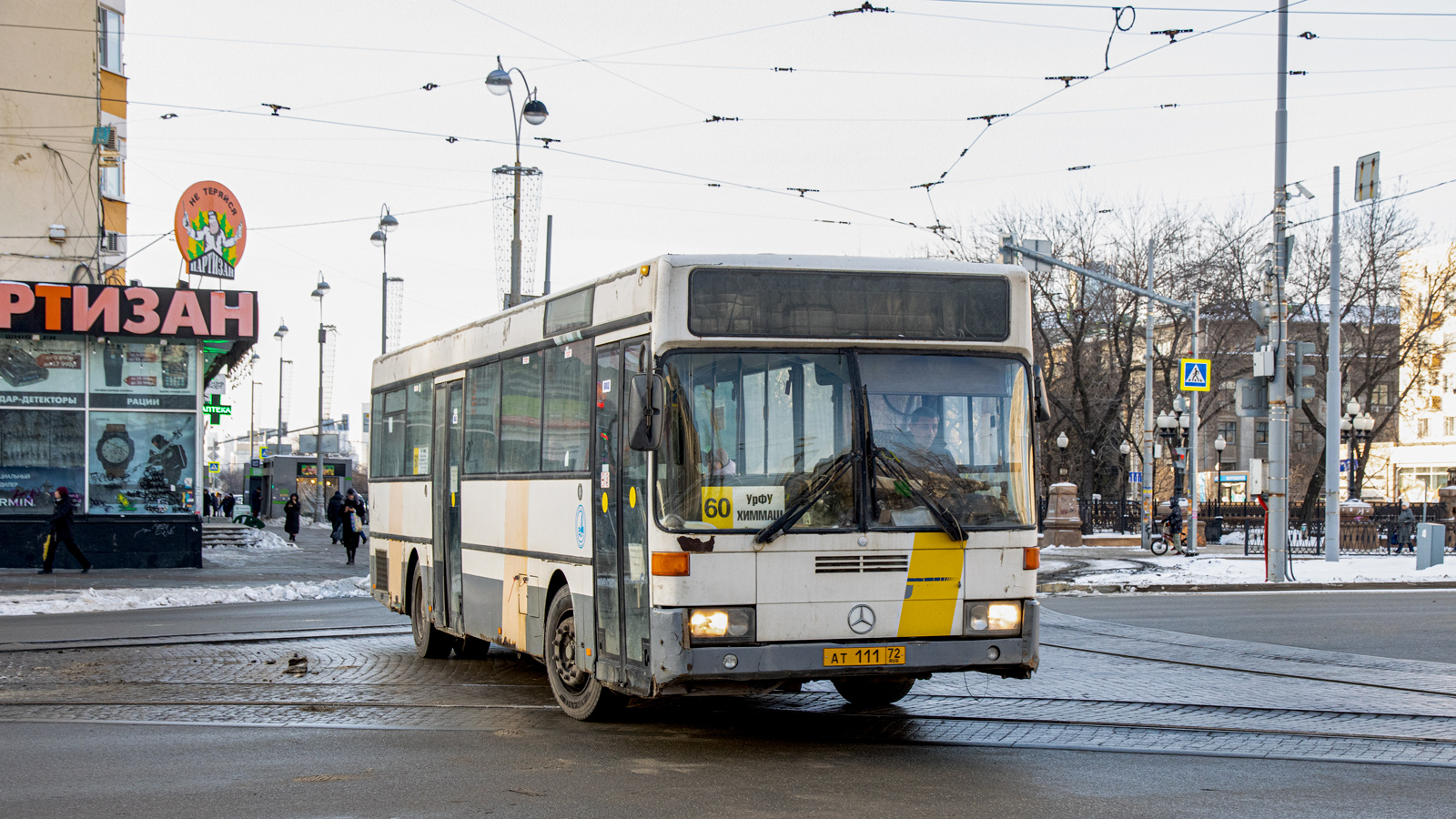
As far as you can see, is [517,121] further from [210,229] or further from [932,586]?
[932,586]

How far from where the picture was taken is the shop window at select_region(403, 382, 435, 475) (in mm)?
12844

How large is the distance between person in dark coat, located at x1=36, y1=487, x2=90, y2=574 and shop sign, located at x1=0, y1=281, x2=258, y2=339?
128 inches

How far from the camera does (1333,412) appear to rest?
3288 centimetres

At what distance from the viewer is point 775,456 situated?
8.00 metres

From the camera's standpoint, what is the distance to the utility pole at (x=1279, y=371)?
2322cm

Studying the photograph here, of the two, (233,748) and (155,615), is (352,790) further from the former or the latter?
(155,615)

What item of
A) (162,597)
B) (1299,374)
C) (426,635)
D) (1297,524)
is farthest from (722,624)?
(1297,524)

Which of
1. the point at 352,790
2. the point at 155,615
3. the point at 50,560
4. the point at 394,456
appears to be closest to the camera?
the point at 352,790

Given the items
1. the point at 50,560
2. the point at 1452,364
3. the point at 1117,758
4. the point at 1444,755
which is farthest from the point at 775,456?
the point at 1452,364

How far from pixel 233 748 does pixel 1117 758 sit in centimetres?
491

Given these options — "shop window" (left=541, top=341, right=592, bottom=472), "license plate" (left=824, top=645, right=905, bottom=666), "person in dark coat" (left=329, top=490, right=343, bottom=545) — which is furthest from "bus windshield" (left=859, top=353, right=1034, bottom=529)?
"person in dark coat" (left=329, top=490, right=343, bottom=545)

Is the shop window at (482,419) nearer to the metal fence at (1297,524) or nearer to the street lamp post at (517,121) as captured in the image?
the street lamp post at (517,121)

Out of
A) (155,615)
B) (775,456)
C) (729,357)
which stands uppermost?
(729,357)

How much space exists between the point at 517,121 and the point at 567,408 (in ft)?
48.2
